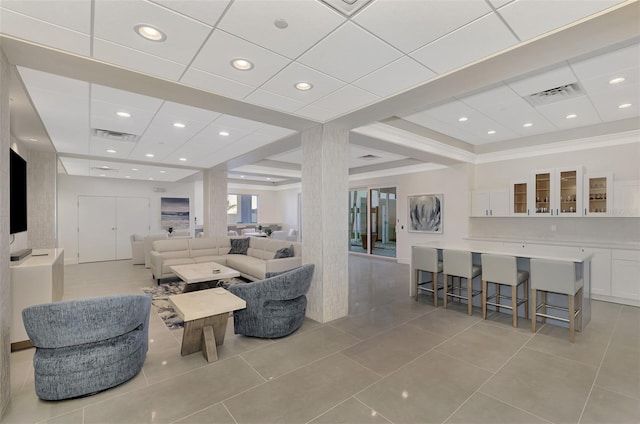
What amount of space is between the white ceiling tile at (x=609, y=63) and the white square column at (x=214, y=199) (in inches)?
288

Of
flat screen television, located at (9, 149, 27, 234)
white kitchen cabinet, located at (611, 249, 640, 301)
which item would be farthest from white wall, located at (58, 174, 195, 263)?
white kitchen cabinet, located at (611, 249, 640, 301)

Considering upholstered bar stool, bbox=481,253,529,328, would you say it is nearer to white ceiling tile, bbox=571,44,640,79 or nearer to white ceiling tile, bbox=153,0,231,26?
white ceiling tile, bbox=571,44,640,79

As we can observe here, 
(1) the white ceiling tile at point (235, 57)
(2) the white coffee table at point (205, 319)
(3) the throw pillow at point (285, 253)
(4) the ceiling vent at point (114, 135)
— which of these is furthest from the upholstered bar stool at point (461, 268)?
(4) the ceiling vent at point (114, 135)

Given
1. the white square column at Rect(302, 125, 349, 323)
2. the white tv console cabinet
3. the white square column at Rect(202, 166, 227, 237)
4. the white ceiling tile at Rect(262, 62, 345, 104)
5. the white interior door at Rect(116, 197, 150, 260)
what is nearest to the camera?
the white ceiling tile at Rect(262, 62, 345, 104)

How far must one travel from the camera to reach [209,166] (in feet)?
25.4

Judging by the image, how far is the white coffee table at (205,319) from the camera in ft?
9.28

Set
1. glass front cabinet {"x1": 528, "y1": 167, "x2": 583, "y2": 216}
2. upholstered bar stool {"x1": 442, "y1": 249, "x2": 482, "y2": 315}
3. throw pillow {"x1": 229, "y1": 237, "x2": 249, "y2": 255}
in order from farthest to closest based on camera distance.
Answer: throw pillow {"x1": 229, "y1": 237, "x2": 249, "y2": 255}, glass front cabinet {"x1": 528, "y1": 167, "x2": 583, "y2": 216}, upholstered bar stool {"x1": 442, "y1": 249, "x2": 482, "y2": 315}

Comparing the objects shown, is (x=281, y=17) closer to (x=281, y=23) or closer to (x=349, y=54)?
(x=281, y=23)

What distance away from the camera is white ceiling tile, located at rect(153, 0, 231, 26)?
5.67ft

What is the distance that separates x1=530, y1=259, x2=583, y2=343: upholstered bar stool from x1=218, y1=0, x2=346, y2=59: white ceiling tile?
3545mm

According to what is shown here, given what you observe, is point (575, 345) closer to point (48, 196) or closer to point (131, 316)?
point (131, 316)

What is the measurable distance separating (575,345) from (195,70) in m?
4.78

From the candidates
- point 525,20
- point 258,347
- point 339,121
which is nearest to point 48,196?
point 258,347

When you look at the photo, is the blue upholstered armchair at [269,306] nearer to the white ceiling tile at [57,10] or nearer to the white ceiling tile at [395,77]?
the white ceiling tile at [395,77]
